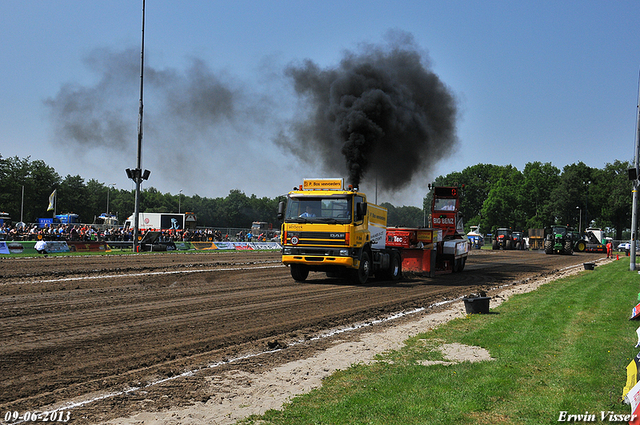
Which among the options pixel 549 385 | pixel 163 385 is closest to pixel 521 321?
pixel 549 385

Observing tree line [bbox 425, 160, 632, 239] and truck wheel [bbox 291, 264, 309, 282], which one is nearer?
truck wheel [bbox 291, 264, 309, 282]

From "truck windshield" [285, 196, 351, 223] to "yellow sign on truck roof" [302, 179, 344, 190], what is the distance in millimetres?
459

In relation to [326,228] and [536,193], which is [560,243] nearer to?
[326,228]

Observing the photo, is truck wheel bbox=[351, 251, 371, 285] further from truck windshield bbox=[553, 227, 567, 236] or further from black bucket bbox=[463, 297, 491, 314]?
truck windshield bbox=[553, 227, 567, 236]

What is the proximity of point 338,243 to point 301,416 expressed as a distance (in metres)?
11.3

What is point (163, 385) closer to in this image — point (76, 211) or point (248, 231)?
point (248, 231)

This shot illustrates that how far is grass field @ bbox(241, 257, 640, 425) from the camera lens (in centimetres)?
472

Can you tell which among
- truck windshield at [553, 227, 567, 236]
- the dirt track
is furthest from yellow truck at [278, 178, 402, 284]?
truck windshield at [553, 227, 567, 236]

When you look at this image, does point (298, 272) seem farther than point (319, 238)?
Yes

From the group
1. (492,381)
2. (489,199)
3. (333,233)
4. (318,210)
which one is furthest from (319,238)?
(489,199)

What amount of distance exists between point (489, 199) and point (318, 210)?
9626 cm

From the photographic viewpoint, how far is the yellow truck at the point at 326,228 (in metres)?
16.0

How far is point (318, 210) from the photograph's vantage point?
16422mm

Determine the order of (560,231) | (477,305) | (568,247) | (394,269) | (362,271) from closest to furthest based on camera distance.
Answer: (477,305), (362,271), (394,269), (568,247), (560,231)
